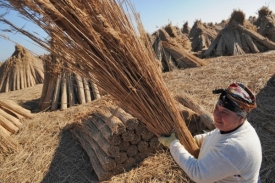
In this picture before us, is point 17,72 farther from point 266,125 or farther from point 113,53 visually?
point 113,53

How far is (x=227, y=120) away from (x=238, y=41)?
830 cm

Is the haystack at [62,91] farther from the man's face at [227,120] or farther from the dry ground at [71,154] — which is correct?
the man's face at [227,120]

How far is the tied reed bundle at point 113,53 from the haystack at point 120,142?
1034mm

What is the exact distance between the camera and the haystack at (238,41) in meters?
8.73

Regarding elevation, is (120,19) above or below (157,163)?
above

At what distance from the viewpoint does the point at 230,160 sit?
1377 mm

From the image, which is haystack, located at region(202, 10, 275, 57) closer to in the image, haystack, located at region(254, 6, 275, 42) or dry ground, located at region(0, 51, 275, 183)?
haystack, located at region(254, 6, 275, 42)

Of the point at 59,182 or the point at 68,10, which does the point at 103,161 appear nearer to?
the point at 59,182

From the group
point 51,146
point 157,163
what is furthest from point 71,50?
point 51,146

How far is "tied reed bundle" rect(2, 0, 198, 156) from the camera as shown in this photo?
1.60m

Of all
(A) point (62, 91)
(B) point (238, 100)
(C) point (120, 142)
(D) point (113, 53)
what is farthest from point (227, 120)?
(A) point (62, 91)

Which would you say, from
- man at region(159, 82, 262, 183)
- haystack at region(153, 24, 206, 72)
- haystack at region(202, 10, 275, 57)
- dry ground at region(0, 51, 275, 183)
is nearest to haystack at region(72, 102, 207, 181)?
dry ground at region(0, 51, 275, 183)

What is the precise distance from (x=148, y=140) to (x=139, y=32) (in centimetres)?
161

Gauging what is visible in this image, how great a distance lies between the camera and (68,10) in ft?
5.15
